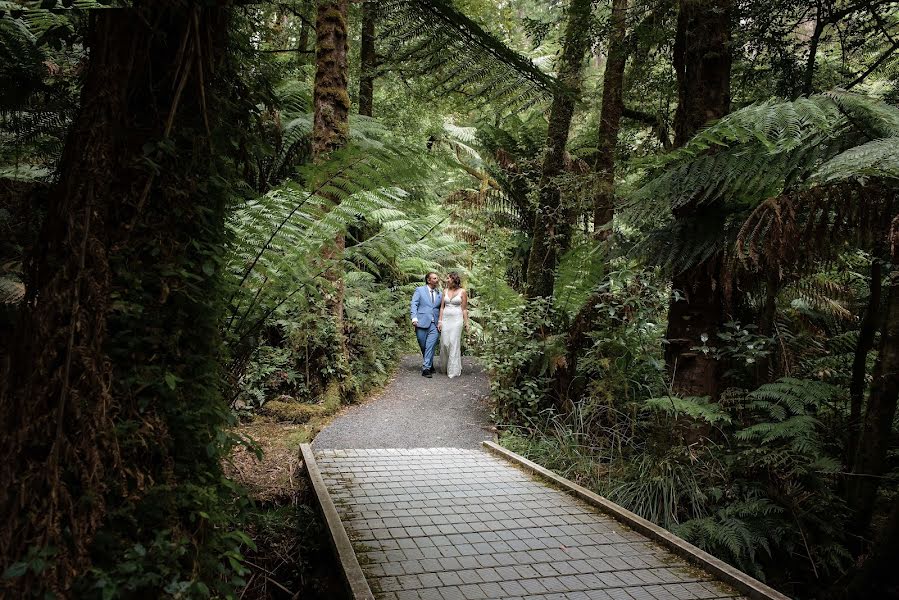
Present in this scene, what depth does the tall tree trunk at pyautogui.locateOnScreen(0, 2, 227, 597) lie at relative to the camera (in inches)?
61.4

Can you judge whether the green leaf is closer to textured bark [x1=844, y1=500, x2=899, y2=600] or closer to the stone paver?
the stone paver

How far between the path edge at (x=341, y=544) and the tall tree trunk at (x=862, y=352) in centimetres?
349

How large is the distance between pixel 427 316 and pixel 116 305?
27.3 ft

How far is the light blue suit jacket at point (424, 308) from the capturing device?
9.99 metres

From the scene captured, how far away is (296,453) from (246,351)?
8.73ft

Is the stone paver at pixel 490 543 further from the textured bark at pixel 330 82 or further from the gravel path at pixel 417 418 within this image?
the textured bark at pixel 330 82

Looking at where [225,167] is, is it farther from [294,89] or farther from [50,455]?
[294,89]

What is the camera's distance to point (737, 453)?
478 cm

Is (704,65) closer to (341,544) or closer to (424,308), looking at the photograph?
(341,544)

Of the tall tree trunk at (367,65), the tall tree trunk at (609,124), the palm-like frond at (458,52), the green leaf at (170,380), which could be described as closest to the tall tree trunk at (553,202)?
the tall tree trunk at (609,124)

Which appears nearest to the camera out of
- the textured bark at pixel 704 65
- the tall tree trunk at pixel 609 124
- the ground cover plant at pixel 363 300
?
the ground cover plant at pixel 363 300

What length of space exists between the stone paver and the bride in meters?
4.25

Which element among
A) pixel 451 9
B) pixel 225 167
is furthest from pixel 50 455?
pixel 451 9

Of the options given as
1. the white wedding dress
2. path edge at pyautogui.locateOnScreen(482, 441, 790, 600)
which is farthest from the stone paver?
the white wedding dress
